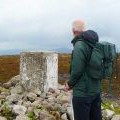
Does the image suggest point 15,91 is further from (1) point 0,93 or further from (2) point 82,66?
(2) point 82,66

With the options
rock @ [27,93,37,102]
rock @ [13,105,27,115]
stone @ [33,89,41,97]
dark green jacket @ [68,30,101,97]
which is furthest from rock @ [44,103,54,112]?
dark green jacket @ [68,30,101,97]

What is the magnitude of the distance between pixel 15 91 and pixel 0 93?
61 cm

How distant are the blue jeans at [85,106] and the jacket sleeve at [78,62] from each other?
1.37 ft

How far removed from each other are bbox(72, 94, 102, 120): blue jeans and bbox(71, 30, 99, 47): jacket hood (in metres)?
1.15

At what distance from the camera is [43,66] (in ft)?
54.0

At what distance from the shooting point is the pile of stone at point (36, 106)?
14.3 meters

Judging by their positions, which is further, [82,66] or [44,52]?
[44,52]

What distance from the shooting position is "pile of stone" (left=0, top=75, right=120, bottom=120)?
14.3 meters

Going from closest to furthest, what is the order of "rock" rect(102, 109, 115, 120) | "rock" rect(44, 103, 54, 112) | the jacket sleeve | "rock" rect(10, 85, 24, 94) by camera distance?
1. the jacket sleeve
2. "rock" rect(44, 103, 54, 112)
3. "rock" rect(102, 109, 115, 120)
4. "rock" rect(10, 85, 24, 94)

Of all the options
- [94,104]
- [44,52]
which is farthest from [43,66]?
[94,104]

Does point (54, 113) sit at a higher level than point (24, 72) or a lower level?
lower

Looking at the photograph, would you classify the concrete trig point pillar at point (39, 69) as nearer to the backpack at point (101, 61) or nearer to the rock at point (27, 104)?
the rock at point (27, 104)

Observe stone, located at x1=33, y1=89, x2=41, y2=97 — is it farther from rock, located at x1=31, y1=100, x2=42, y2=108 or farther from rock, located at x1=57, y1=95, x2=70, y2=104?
rock, located at x1=31, y1=100, x2=42, y2=108

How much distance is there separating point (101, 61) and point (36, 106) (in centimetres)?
477
